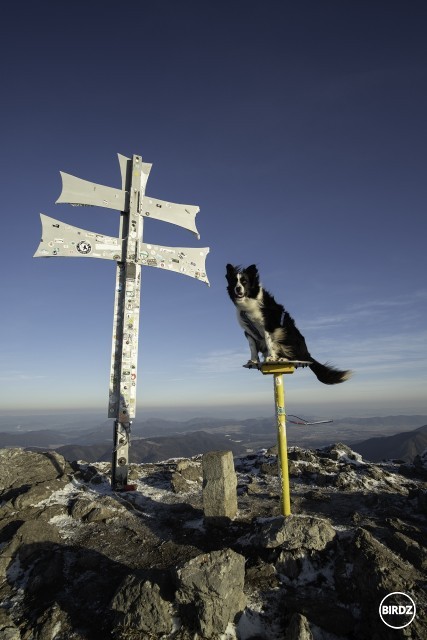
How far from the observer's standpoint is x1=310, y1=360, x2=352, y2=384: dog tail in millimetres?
6395

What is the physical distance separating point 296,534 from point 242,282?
4277 mm

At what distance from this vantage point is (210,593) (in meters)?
3.98

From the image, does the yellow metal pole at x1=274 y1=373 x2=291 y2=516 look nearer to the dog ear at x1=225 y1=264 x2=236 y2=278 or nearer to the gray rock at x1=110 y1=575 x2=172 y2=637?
the dog ear at x1=225 y1=264 x2=236 y2=278

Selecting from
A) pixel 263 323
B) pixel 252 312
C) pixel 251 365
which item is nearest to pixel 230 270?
pixel 252 312

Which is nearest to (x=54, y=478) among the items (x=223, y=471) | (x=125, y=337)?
(x=125, y=337)

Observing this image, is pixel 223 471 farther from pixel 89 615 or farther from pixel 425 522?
pixel 425 522

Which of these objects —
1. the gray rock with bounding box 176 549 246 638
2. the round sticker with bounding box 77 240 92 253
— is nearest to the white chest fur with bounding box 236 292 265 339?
the gray rock with bounding box 176 549 246 638

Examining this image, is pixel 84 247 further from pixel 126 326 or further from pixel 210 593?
pixel 210 593

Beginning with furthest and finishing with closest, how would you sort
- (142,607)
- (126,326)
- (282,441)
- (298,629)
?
(126,326) < (282,441) < (142,607) < (298,629)

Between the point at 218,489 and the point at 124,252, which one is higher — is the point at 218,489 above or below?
below

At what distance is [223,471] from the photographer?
6910 mm

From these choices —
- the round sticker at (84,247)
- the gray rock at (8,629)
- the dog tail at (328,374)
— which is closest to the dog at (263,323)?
the dog tail at (328,374)

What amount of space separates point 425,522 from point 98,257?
10.6 metres

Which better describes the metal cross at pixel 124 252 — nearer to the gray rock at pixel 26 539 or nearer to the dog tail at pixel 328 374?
the gray rock at pixel 26 539
